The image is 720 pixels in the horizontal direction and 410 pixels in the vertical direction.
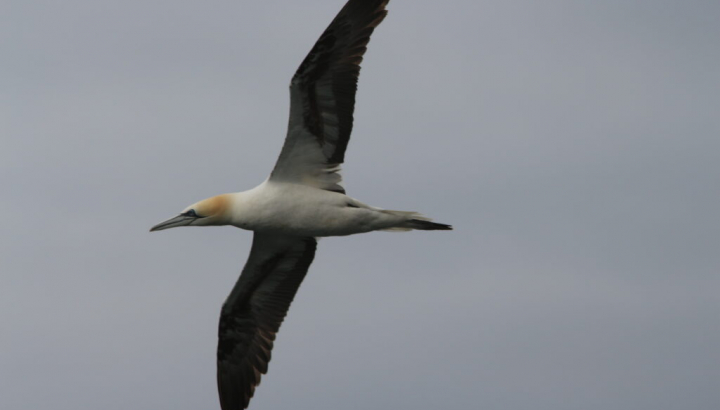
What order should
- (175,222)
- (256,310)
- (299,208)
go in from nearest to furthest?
(299,208), (175,222), (256,310)

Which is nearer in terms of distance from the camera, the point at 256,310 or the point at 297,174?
the point at 297,174

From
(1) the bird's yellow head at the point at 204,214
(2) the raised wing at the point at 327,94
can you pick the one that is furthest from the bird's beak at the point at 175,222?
(2) the raised wing at the point at 327,94

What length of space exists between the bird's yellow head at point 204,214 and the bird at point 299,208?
0.05 ft

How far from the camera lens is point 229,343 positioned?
62.5ft

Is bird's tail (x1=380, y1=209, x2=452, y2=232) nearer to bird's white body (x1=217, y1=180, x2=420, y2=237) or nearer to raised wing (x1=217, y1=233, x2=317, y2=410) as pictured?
bird's white body (x1=217, y1=180, x2=420, y2=237)

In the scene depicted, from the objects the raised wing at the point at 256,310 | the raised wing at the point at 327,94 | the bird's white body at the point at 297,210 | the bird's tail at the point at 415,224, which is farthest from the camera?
the raised wing at the point at 256,310

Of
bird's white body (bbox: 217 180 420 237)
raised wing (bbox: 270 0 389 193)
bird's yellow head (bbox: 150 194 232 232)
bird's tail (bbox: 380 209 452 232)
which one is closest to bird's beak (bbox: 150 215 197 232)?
bird's yellow head (bbox: 150 194 232 232)

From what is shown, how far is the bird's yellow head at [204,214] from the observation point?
16672 mm

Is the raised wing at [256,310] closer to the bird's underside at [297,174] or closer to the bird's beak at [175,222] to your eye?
the bird's underside at [297,174]

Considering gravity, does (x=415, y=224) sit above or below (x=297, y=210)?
above

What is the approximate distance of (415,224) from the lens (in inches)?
675

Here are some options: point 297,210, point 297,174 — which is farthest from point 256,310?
point 297,174

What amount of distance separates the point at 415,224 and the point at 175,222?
3.38 meters

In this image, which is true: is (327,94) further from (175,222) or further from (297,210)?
(175,222)
